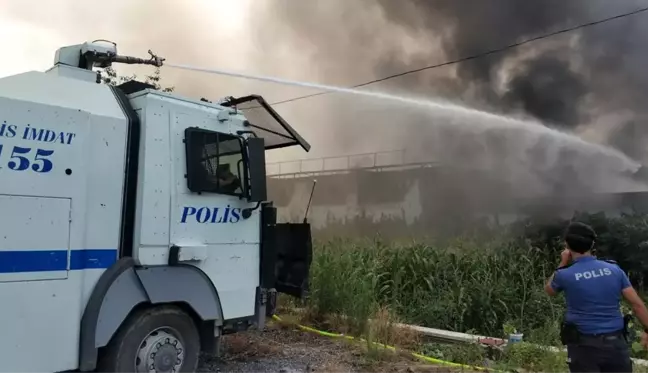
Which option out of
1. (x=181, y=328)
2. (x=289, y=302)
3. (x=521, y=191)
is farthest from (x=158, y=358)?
(x=521, y=191)

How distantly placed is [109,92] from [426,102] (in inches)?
443

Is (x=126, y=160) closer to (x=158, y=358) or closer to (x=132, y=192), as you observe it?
(x=132, y=192)

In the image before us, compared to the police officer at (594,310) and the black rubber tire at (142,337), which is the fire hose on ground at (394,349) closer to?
the police officer at (594,310)

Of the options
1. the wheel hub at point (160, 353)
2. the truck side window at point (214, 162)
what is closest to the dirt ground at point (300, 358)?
the wheel hub at point (160, 353)

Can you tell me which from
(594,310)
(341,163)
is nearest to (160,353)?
(594,310)

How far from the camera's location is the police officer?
3.17 m

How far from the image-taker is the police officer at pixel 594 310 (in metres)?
3.17

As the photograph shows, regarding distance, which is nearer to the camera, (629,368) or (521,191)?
(629,368)

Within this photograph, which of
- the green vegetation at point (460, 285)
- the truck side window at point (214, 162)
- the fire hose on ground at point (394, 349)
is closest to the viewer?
the truck side window at point (214, 162)

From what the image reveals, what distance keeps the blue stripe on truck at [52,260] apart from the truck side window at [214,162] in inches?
35.3

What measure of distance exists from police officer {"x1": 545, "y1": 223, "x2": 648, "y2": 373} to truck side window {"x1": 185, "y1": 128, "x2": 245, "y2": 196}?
2.80 meters

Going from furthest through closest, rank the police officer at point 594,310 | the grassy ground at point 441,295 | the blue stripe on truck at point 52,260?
the grassy ground at point 441,295 < the blue stripe on truck at point 52,260 < the police officer at point 594,310

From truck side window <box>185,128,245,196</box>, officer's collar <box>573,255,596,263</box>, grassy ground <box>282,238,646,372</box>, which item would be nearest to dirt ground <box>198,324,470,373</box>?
grassy ground <box>282,238,646,372</box>

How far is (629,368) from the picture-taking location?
3129 millimetres
